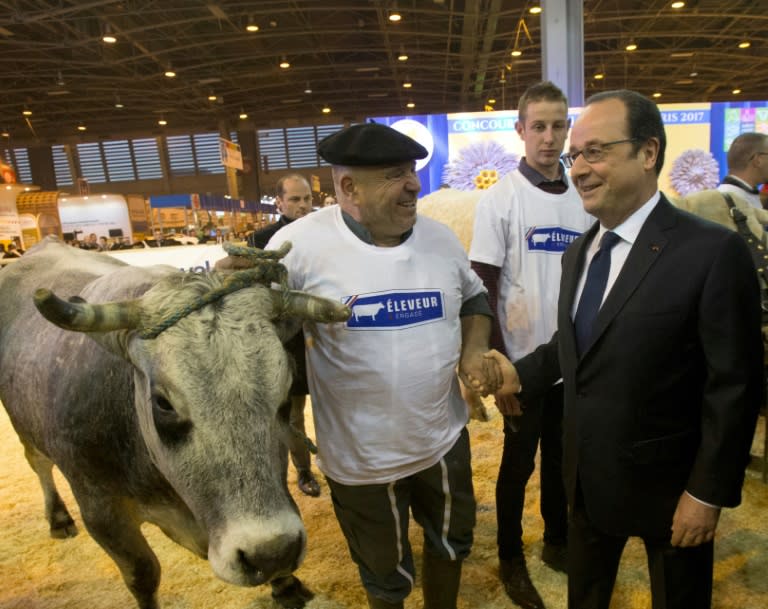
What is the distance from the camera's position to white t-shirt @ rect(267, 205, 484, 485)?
5.91 feet

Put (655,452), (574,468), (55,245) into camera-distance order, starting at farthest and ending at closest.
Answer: (55,245) → (574,468) → (655,452)

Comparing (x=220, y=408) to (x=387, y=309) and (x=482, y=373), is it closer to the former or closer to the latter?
(x=387, y=309)

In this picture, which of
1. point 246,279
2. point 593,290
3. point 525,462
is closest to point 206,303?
point 246,279

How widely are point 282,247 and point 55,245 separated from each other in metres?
2.64

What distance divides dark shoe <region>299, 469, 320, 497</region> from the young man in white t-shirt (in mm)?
1571

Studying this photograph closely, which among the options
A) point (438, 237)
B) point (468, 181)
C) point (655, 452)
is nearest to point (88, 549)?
point (438, 237)

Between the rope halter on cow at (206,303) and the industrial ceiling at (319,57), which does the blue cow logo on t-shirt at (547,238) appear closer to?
the rope halter on cow at (206,303)

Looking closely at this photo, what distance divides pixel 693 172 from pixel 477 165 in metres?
2.65

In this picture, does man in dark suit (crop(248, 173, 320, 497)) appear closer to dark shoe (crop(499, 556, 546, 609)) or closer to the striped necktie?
dark shoe (crop(499, 556, 546, 609))

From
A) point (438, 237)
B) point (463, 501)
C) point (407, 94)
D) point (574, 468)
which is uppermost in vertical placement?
point (407, 94)

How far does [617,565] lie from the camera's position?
1.86 meters

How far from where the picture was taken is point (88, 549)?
332 cm

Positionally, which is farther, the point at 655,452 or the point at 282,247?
the point at 282,247

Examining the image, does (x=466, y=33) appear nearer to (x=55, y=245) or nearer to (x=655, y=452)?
(x=55, y=245)
